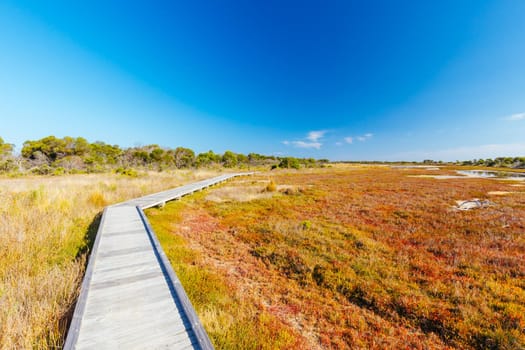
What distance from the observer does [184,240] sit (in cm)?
773

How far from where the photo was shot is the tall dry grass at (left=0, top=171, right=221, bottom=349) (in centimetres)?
279

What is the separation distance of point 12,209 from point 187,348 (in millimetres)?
8835

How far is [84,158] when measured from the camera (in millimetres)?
31984

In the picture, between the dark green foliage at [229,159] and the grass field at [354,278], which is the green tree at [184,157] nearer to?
the dark green foliage at [229,159]

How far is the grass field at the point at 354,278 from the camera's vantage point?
11.9 feet

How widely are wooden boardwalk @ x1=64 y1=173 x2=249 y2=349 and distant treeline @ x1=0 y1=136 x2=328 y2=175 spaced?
79.2ft

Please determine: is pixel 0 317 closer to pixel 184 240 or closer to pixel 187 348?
pixel 187 348

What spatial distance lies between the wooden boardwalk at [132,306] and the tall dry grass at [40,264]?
359mm

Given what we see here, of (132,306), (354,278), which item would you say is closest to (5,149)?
(132,306)

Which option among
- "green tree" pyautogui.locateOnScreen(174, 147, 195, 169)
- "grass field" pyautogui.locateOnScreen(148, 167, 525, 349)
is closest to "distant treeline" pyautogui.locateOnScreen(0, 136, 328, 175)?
"green tree" pyautogui.locateOnScreen(174, 147, 195, 169)

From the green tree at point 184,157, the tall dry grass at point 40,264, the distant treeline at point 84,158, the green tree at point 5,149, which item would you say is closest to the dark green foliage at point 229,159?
the distant treeline at point 84,158

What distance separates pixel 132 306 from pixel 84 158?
3945 centimetres

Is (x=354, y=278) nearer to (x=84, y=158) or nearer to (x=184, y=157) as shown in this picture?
(x=84, y=158)

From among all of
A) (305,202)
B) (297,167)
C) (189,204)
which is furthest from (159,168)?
(297,167)
